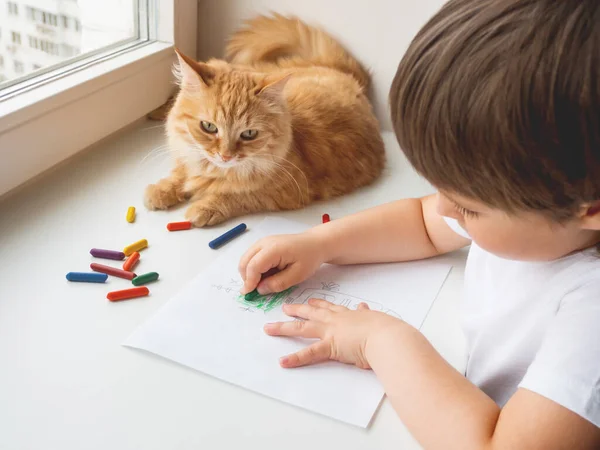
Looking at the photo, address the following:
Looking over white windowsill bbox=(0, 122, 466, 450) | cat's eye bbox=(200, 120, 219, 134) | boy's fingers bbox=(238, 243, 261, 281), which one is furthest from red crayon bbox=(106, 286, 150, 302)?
cat's eye bbox=(200, 120, 219, 134)

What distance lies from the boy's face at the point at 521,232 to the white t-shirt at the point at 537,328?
0.8 inches

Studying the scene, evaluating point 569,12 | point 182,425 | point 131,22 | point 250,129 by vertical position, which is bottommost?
point 182,425

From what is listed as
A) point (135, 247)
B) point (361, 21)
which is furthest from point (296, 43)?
point (135, 247)

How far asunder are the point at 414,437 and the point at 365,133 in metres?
0.69

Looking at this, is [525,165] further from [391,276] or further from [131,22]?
[131,22]

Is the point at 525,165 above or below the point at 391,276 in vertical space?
above

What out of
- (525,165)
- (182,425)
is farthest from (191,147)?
(525,165)

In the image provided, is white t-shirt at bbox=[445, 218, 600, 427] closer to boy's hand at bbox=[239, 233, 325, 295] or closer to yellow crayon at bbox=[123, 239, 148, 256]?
boy's hand at bbox=[239, 233, 325, 295]

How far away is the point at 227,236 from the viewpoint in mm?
866

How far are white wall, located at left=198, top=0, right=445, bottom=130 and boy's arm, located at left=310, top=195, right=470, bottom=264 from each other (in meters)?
0.51

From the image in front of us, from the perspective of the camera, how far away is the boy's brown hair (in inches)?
15.9

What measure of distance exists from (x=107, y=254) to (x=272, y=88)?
15.6 inches

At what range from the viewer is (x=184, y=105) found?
3.37 ft

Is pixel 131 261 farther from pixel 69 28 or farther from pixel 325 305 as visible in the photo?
pixel 69 28
